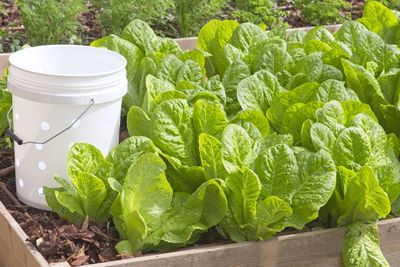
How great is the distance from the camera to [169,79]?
3.69 metres

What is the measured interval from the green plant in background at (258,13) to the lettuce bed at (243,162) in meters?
2.38

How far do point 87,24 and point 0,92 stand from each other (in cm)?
236

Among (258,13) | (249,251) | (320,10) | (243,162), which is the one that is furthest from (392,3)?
(249,251)

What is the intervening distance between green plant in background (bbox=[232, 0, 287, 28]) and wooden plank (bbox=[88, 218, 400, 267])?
308 centimetres

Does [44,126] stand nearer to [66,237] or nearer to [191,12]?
[66,237]

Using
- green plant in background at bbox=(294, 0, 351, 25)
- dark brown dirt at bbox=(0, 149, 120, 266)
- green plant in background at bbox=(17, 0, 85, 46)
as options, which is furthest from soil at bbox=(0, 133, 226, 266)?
green plant in background at bbox=(294, 0, 351, 25)

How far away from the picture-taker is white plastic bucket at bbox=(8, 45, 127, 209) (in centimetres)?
308

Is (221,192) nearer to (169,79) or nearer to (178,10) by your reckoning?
(169,79)

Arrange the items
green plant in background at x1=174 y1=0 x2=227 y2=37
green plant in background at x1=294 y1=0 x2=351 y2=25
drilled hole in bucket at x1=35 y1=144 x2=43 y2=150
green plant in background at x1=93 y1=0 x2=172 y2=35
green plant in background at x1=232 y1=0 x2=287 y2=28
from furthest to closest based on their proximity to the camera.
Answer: green plant in background at x1=294 y1=0 x2=351 y2=25, green plant in background at x1=232 y1=0 x2=287 y2=28, green plant in background at x1=174 y1=0 x2=227 y2=37, green plant in background at x1=93 y1=0 x2=172 y2=35, drilled hole in bucket at x1=35 y1=144 x2=43 y2=150

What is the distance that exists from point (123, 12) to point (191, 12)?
66 centimetres

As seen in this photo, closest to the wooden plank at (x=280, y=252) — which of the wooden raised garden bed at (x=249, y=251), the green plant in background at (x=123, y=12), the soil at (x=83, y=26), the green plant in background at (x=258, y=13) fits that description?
the wooden raised garden bed at (x=249, y=251)

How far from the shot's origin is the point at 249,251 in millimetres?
2984

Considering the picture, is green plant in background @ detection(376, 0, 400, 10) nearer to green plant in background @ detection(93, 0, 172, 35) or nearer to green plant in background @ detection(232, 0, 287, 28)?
green plant in background @ detection(232, 0, 287, 28)

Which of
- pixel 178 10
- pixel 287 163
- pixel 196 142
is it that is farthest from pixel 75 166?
pixel 178 10
